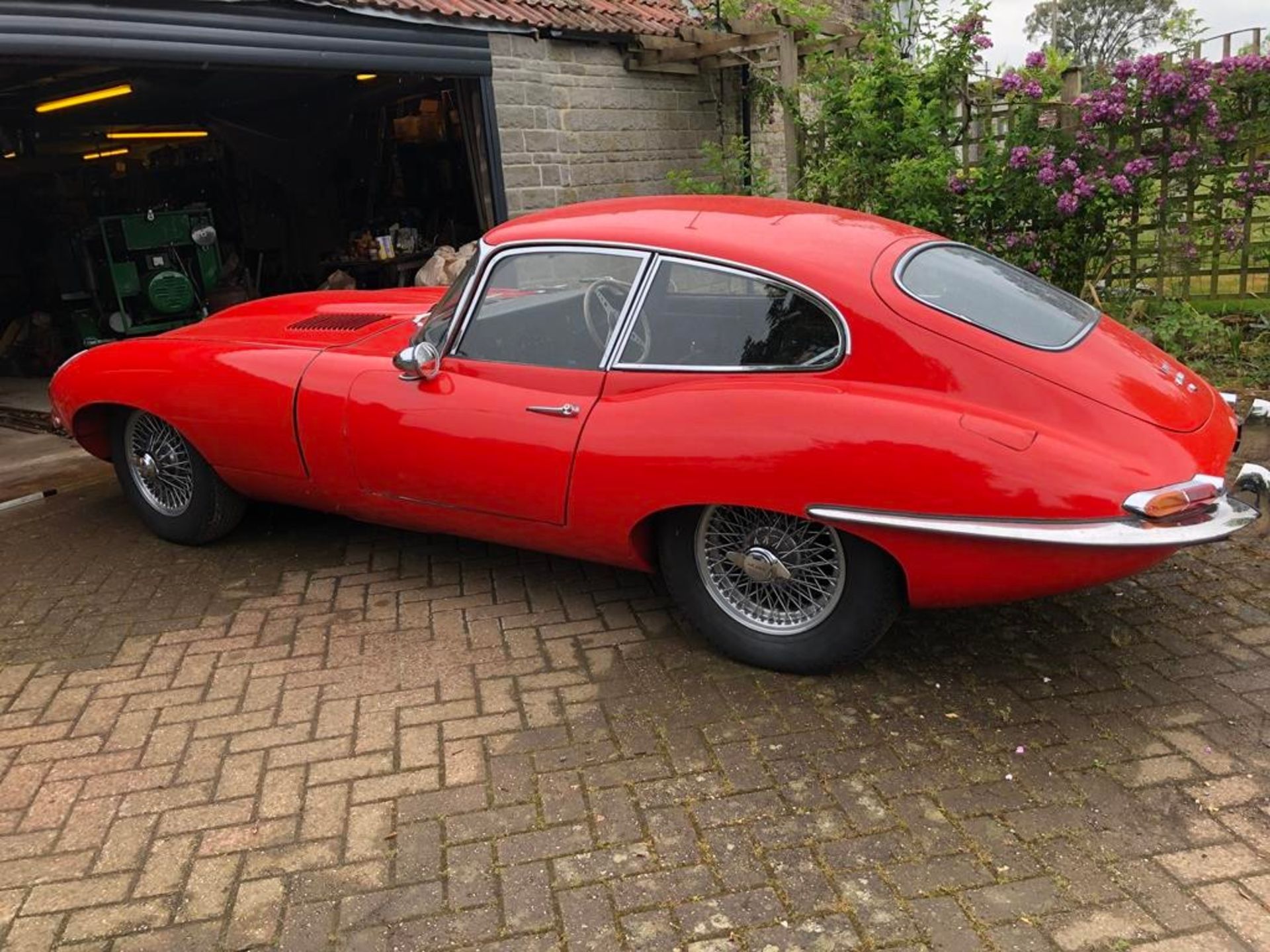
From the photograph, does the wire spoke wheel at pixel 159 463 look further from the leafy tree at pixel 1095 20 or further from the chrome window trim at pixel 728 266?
the leafy tree at pixel 1095 20

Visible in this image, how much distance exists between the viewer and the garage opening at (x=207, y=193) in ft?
30.7

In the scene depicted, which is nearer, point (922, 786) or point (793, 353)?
point (922, 786)

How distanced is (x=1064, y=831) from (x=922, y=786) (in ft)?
1.18

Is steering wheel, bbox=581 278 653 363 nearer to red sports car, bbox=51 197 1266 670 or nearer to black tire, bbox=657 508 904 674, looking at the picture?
red sports car, bbox=51 197 1266 670

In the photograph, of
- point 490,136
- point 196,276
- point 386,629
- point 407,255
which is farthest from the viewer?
point 407,255

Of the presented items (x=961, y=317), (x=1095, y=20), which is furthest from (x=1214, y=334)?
(x=1095, y=20)

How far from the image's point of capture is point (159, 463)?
4504mm

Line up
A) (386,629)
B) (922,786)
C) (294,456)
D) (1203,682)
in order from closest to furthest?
(922,786) → (1203,682) → (386,629) → (294,456)

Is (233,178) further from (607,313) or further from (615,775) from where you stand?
(615,775)

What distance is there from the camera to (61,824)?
2.68 meters

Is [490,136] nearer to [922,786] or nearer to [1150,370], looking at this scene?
[1150,370]

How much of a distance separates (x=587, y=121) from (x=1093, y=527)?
316 inches

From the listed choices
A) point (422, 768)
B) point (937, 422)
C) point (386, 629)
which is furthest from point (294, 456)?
point (937, 422)

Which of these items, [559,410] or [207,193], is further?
[207,193]
